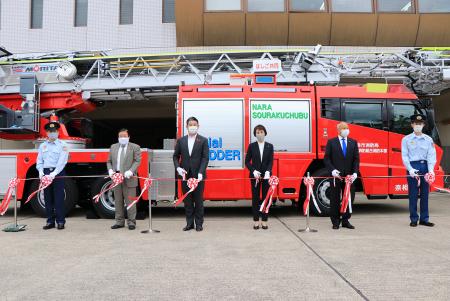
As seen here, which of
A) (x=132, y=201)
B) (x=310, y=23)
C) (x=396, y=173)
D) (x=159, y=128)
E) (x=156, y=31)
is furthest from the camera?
(x=159, y=128)

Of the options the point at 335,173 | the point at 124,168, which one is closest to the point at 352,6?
the point at 335,173

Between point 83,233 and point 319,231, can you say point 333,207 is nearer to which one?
point 319,231

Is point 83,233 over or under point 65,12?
under

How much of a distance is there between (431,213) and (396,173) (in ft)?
4.78

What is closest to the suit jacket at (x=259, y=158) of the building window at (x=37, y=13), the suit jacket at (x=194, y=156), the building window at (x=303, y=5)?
the suit jacket at (x=194, y=156)

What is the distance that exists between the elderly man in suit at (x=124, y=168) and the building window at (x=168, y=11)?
1039cm

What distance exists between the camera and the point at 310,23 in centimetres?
1540

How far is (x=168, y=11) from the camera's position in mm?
16766

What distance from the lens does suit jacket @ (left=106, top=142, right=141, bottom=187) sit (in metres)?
7.40

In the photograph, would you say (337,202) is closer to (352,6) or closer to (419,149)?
(419,149)

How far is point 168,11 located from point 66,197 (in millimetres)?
10541

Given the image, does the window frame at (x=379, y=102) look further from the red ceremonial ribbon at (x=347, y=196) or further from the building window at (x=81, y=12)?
the building window at (x=81, y=12)

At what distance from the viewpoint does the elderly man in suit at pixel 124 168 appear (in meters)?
7.39

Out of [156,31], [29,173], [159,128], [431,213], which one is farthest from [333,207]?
[159,128]
